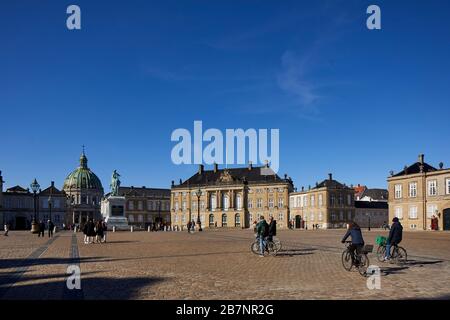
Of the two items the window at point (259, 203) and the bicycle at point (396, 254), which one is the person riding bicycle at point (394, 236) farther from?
the window at point (259, 203)

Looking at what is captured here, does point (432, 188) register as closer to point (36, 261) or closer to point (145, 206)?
point (36, 261)

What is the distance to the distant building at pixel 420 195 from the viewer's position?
6125cm

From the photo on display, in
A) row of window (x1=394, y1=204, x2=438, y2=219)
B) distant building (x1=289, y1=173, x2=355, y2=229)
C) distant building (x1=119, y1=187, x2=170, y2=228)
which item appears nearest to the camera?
row of window (x1=394, y1=204, x2=438, y2=219)

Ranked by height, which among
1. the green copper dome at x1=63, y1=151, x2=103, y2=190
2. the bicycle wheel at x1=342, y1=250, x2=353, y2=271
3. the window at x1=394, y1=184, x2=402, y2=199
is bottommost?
the bicycle wheel at x1=342, y1=250, x2=353, y2=271

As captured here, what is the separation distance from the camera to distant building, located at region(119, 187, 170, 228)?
12988 cm

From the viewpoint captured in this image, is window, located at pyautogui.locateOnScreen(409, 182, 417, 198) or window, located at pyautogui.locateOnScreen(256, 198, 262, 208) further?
window, located at pyautogui.locateOnScreen(256, 198, 262, 208)

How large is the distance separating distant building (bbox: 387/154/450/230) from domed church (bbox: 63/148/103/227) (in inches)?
3560

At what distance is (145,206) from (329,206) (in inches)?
2148

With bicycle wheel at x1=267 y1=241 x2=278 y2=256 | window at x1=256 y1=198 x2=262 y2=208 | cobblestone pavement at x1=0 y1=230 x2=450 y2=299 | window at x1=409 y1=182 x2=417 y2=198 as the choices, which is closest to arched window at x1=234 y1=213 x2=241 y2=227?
window at x1=256 y1=198 x2=262 y2=208

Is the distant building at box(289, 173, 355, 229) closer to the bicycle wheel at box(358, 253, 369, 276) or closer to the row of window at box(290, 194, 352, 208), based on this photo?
the row of window at box(290, 194, 352, 208)

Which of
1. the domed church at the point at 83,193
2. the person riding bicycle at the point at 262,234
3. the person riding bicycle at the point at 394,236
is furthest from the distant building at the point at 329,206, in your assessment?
the person riding bicycle at the point at 394,236

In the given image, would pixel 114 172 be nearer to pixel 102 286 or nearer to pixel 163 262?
pixel 163 262
